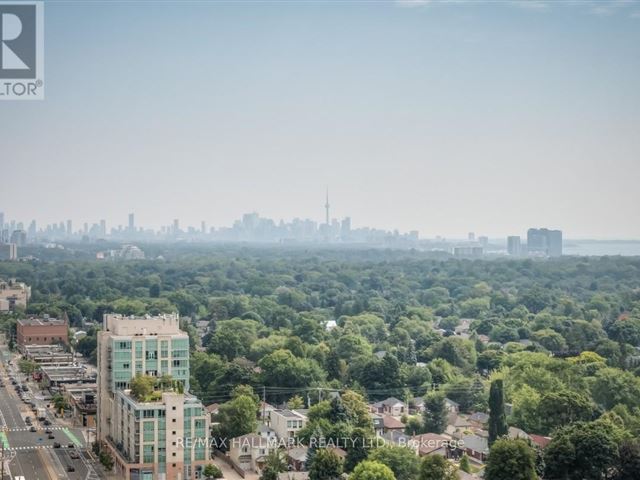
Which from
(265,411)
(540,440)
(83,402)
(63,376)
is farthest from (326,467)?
(63,376)

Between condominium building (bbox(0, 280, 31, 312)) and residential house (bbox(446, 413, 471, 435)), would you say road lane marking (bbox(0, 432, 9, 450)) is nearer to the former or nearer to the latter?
residential house (bbox(446, 413, 471, 435))

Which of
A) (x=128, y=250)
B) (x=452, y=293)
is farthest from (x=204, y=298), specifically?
(x=128, y=250)

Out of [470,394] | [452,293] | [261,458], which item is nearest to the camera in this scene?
[261,458]

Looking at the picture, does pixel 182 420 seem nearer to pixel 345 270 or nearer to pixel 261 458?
pixel 261 458

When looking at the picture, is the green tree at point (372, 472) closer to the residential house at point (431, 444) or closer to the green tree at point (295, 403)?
the residential house at point (431, 444)

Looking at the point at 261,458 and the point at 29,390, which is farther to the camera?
the point at 29,390

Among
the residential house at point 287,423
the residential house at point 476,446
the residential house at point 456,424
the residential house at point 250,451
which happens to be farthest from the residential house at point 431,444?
the residential house at point 250,451

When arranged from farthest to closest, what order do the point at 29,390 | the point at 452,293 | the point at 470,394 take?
the point at 452,293 → the point at 29,390 → the point at 470,394

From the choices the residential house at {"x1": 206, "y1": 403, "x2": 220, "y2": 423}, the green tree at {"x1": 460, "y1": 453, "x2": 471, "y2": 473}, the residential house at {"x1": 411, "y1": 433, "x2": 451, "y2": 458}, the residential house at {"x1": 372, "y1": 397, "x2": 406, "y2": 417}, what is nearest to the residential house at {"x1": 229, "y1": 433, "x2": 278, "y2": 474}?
the residential house at {"x1": 206, "y1": 403, "x2": 220, "y2": 423}
